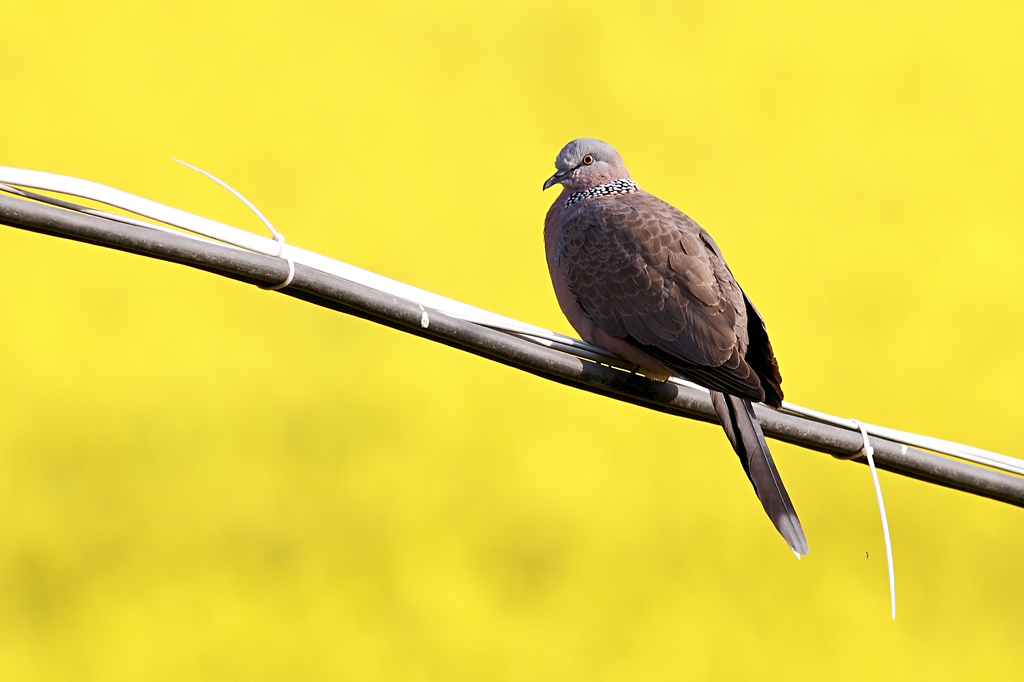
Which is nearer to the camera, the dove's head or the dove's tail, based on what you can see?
the dove's tail

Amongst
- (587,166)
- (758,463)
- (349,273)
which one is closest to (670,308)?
(758,463)

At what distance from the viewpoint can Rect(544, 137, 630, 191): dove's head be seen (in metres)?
3.58

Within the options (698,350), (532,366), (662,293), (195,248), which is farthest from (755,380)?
(195,248)

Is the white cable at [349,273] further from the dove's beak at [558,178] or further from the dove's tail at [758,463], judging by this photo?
the dove's beak at [558,178]

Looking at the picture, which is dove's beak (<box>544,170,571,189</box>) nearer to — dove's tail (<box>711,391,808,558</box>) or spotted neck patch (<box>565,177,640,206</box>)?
spotted neck patch (<box>565,177,640,206</box>)

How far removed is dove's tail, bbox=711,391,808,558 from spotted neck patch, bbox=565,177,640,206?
949 mm

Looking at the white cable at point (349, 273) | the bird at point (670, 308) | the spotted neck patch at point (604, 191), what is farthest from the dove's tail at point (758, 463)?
the spotted neck patch at point (604, 191)

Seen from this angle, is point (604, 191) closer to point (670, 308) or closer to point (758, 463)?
point (670, 308)

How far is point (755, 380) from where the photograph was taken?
2637 millimetres

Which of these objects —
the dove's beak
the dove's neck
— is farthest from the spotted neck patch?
the dove's beak

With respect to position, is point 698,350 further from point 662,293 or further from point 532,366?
point 532,366

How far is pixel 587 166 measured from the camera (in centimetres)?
360

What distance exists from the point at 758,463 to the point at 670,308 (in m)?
0.51

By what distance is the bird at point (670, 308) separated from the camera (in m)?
2.66
